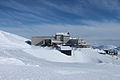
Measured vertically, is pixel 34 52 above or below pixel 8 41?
below

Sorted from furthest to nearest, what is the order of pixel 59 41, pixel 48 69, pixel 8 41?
pixel 59 41
pixel 8 41
pixel 48 69

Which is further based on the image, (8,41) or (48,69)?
(8,41)

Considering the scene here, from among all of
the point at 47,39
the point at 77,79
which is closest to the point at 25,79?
the point at 77,79

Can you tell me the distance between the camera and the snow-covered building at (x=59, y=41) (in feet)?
207

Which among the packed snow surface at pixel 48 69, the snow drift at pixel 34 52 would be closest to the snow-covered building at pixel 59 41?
the snow drift at pixel 34 52

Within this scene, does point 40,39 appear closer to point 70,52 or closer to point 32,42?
point 32,42

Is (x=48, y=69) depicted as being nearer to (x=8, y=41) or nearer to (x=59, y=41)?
(x=8, y=41)

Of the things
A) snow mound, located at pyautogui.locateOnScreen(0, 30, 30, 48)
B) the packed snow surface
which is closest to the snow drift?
snow mound, located at pyautogui.locateOnScreen(0, 30, 30, 48)

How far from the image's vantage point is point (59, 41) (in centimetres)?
6850

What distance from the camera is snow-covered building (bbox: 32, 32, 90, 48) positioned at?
207 feet

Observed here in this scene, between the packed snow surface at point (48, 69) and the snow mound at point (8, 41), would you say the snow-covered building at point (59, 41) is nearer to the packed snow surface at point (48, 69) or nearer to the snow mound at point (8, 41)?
the snow mound at point (8, 41)

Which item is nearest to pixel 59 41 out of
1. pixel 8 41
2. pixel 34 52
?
pixel 8 41

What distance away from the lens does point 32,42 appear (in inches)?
2516

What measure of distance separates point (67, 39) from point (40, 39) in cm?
1498
